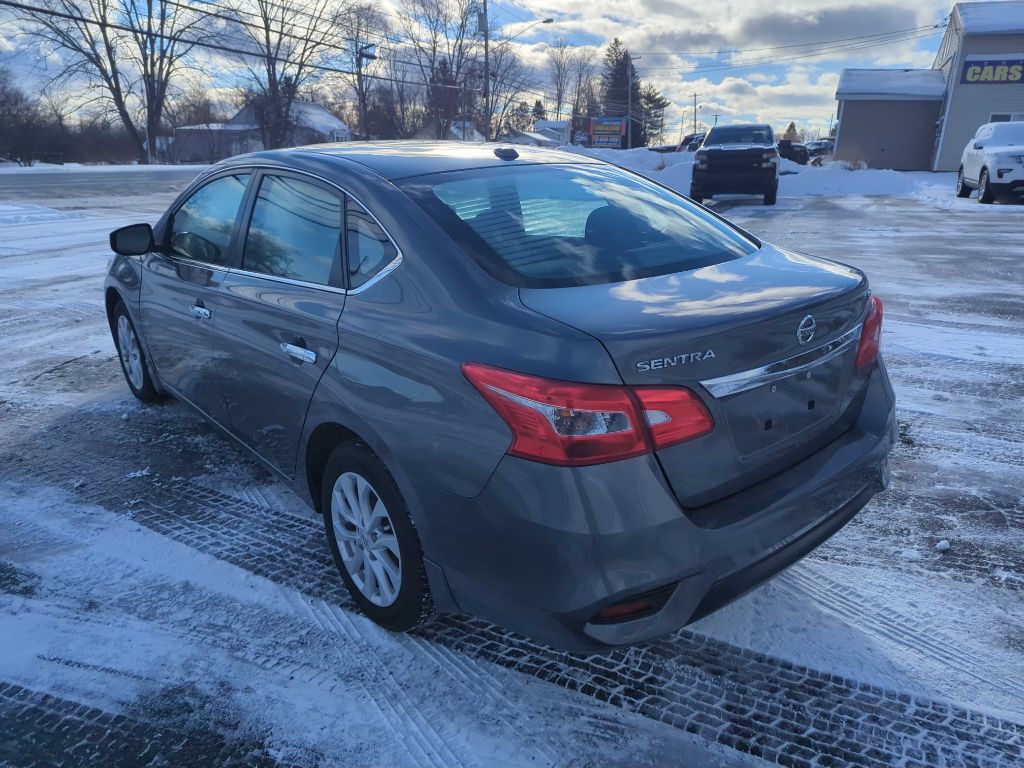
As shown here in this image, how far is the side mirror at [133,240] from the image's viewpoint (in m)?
4.05

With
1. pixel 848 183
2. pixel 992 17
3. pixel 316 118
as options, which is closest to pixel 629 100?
pixel 316 118

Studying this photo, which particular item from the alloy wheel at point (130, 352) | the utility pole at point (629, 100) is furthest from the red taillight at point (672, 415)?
the utility pole at point (629, 100)

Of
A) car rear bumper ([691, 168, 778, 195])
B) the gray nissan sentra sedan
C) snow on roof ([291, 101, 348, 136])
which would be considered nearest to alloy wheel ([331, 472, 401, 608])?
the gray nissan sentra sedan

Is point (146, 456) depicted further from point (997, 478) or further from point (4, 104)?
point (4, 104)

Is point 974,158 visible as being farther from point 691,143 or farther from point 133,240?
point 691,143

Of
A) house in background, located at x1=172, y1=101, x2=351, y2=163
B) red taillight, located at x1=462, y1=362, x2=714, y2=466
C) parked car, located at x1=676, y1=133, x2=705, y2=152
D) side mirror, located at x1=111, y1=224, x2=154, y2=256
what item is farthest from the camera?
house in background, located at x1=172, y1=101, x2=351, y2=163

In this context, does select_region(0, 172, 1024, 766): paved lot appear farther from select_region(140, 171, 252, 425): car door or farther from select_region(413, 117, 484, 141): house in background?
select_region(413, 117, 484, 141): house in background

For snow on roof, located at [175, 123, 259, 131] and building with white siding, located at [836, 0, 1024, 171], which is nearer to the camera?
building with white siding, located at [836, 0, 1024, 171]

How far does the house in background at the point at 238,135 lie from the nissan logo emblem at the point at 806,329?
65936mm

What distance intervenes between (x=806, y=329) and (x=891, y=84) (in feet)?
137

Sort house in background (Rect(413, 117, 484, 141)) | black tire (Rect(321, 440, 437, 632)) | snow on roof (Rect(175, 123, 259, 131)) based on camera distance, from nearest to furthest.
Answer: black tire (Rect(321, 440, 437, 632)), house in background (Rect(413, 117, 484, 141)), snow on roof (Rect(175, 123, 259, 131))

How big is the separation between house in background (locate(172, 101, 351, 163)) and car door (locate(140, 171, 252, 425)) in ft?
208

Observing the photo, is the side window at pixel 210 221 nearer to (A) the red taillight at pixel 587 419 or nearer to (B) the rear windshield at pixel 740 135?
(A) the red taillight at pixel 587 419

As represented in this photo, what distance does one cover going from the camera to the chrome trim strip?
2059 mm
